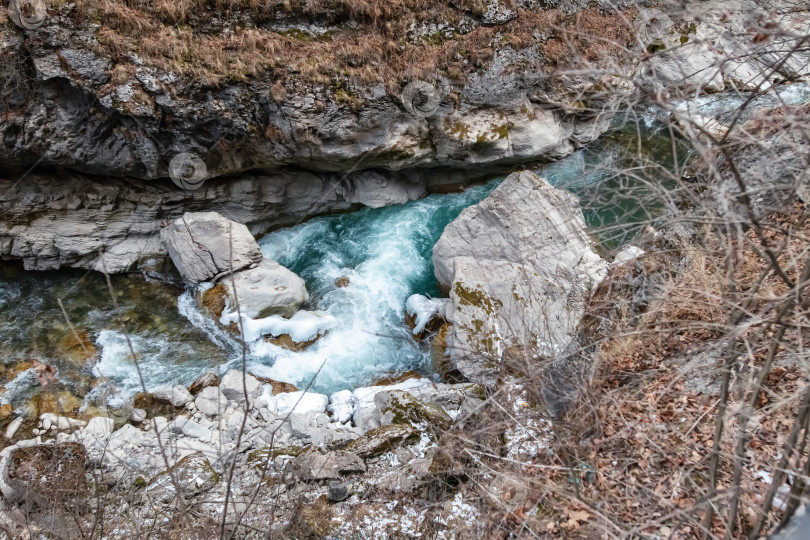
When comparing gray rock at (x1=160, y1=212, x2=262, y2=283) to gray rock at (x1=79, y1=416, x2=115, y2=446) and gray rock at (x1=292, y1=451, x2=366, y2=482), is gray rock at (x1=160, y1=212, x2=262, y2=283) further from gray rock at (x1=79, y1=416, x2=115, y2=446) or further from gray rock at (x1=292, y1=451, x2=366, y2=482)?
gray rock at (x1=292, y1=451, x2=366, y2=482)

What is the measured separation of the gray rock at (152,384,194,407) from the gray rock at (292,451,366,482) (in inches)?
105

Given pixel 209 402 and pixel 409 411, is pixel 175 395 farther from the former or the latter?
pixel 409 411

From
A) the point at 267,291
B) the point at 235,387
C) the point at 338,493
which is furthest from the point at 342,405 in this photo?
the point at 338,493

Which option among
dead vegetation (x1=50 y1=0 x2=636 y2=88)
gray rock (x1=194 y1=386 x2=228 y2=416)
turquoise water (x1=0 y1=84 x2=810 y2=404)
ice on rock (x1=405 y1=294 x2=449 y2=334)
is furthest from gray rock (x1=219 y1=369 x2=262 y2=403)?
dead vegetation (x1=50 y1=0 x2=636 y2=88)

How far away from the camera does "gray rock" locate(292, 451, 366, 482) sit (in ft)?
15.1

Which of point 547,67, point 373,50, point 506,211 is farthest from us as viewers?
point 547,67

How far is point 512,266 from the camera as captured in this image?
22.5ft

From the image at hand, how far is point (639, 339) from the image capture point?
430cm

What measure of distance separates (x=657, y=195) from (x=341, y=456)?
3.64 m

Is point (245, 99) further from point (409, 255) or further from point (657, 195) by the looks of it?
point (657, 195)

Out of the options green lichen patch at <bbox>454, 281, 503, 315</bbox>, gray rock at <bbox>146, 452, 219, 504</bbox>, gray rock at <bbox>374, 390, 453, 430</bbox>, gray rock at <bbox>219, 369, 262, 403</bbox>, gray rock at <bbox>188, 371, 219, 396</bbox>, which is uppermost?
green lichen patch at <bbox>454, 281, 503, 315</bbox>

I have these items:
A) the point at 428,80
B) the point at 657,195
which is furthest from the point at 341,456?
the point at 428,80

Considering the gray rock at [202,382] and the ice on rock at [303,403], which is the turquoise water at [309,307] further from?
the ice on rock at [303,403]

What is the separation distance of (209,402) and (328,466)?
9.13 ft
